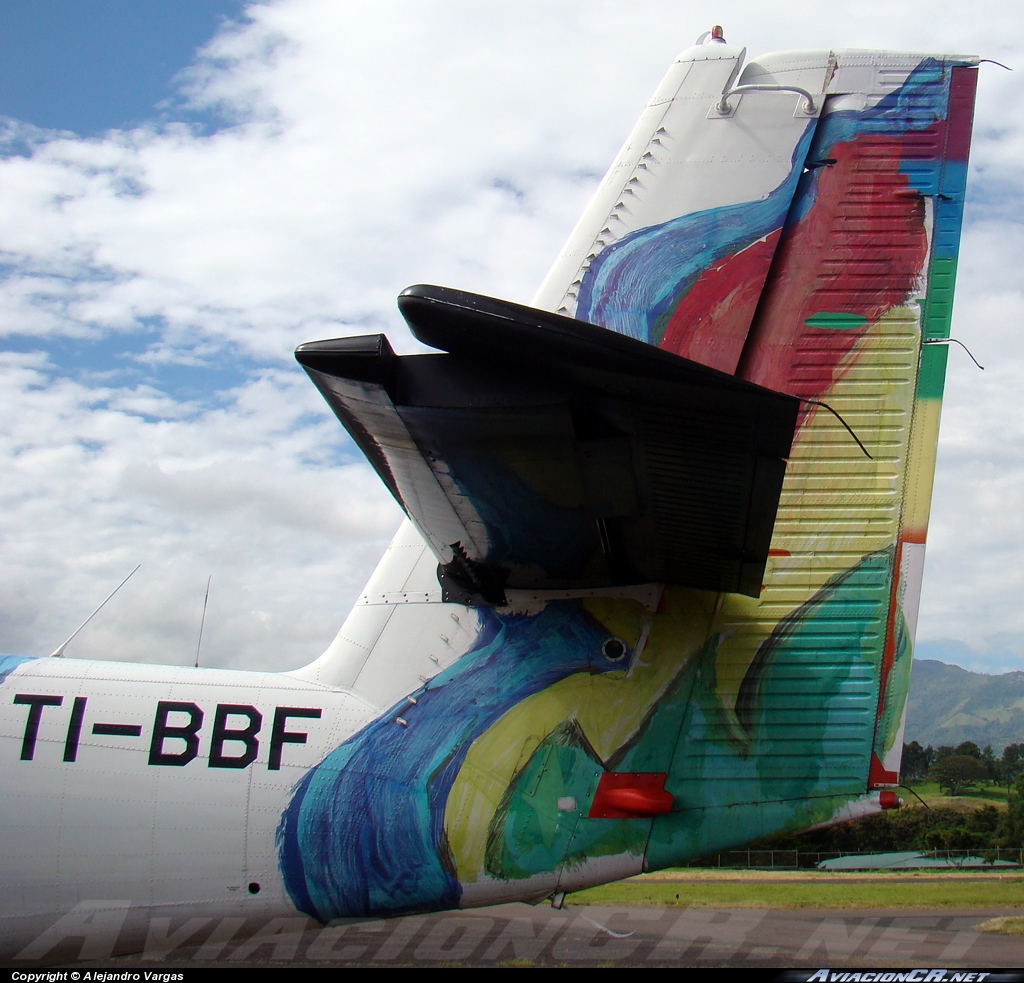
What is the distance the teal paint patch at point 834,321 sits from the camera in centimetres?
414

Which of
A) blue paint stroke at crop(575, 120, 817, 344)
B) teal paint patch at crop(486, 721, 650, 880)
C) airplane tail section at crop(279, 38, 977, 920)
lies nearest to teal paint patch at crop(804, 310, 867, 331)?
airplane tail section at crop(279, 38, 977, 920)

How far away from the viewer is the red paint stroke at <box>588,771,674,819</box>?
360 centimetres

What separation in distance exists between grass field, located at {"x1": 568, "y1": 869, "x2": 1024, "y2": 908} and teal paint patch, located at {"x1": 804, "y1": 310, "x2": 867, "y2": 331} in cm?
1674

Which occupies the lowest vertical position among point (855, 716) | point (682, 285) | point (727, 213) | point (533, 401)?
point (855, 716)

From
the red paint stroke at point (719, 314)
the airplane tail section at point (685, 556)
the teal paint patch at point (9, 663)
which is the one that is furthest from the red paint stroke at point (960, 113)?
the teal paint patch at point (9, 663)

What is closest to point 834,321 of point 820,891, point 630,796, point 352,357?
point 630,796

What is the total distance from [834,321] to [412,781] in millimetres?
2952

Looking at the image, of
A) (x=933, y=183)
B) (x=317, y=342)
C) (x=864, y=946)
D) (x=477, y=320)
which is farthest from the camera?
(x=864, y=946)

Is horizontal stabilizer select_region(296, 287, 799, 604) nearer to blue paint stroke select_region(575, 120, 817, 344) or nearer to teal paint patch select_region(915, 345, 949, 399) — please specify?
blue paint stroke select_region(575, 120, 817, 344)

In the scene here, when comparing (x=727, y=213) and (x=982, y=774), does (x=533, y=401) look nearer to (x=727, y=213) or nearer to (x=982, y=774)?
(x=727, y=213)

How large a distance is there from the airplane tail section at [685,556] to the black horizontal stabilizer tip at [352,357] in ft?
0.77

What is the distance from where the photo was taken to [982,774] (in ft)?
209

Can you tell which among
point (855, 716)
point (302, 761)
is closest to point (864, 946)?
point (855, 716)

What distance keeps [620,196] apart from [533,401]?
2.34 meters
